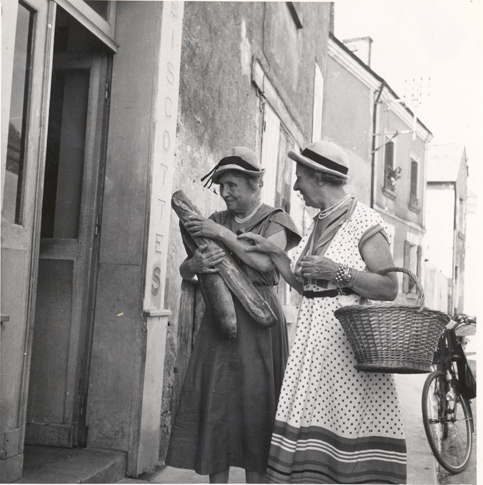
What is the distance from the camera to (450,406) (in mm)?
4883

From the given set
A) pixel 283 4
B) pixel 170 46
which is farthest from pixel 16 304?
pixel 283 4

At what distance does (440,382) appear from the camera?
4902 millimetres

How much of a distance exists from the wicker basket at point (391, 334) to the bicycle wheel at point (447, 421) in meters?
2.67

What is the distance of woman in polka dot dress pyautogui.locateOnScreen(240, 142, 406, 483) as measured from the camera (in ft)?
7.55

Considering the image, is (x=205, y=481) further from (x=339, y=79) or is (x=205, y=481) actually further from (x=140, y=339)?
(x=339, y=79)

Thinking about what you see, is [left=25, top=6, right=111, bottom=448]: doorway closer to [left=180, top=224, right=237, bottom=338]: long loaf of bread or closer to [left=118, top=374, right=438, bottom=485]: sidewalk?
[left=118, top=374, right=438, bottom=485]: sidewalk

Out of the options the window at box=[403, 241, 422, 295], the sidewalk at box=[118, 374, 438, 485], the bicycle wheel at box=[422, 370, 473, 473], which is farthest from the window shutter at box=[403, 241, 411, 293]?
the bicycle wheel at box=[422, 370, 473, 473]

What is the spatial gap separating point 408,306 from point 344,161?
0.72 meters

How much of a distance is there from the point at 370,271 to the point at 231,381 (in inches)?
36.5

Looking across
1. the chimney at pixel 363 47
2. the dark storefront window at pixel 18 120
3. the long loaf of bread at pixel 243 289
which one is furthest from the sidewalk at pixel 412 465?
the chimney at pixel 363 47

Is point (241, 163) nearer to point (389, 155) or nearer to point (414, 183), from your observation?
point (389, 155)

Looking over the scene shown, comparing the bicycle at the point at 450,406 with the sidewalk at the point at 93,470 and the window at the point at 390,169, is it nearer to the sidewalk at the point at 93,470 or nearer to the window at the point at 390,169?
the sidewalk at the point at 93,470

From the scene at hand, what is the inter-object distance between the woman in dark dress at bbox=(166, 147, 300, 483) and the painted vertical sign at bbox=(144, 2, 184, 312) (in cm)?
88

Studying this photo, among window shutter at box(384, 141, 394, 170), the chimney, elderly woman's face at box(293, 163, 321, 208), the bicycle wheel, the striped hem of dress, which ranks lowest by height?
the bicycle wheel
